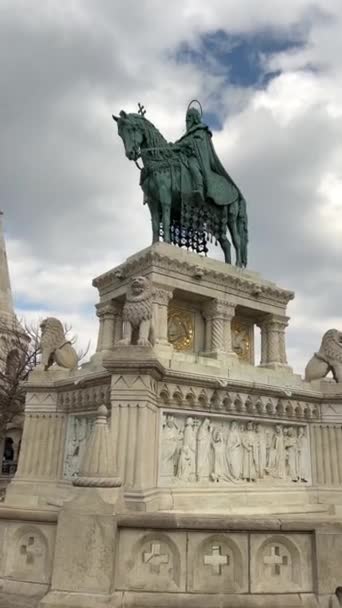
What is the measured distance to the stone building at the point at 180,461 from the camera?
6.20 meters

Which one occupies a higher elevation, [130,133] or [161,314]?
[130,133]

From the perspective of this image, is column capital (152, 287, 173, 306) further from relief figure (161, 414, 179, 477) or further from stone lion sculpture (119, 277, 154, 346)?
relief figure (161, 414, 179, 477)

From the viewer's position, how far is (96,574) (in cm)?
598

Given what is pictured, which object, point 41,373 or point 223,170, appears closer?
point 41,373

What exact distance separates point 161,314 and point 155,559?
7.01 m

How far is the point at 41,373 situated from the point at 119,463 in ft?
15.5

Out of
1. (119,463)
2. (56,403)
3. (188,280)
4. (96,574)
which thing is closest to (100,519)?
(96,574)

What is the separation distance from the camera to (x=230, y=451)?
11547mm

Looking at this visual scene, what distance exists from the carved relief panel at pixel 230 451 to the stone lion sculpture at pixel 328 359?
1624 mm

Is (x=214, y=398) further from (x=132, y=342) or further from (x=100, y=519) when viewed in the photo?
(x=100, y=519)

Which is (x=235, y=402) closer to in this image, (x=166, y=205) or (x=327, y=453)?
(x=327, y=453)

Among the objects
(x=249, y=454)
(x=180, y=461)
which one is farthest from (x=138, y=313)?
(x=249, y=454)

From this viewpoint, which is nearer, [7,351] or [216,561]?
[216,561]

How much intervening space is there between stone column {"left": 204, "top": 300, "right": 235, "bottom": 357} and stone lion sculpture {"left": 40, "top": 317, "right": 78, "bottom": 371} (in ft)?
12.2
